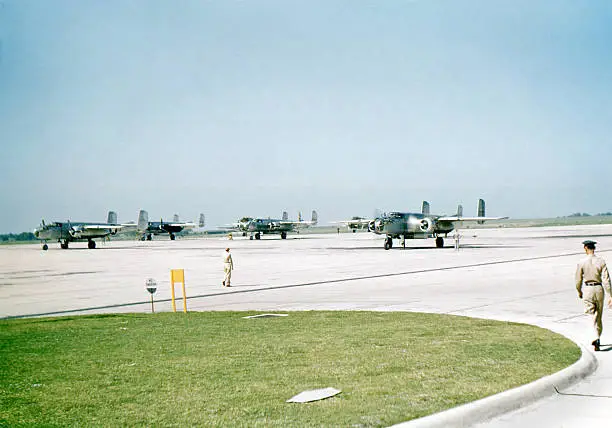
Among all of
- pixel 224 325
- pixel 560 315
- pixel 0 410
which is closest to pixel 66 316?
pixel 224 325

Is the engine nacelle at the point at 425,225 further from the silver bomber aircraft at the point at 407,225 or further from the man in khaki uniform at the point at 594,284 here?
the man in khaki uniform at the point at 594,284

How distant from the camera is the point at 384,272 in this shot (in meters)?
29.4

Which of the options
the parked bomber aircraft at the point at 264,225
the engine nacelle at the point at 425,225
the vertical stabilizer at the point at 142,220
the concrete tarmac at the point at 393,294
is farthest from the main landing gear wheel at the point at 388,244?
the vertical stabilizer at the point at 142,220

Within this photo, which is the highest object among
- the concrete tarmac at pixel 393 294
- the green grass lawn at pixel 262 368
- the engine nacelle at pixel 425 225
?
the engine nacelle at pixel 425 225

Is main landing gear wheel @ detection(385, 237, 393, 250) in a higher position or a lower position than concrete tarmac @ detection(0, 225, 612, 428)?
higher

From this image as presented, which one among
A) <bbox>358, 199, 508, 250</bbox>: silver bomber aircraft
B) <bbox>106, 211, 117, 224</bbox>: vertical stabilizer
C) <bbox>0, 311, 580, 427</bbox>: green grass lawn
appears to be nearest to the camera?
<bbox>0, 311, 580, 427</bbox>: green grass lawn

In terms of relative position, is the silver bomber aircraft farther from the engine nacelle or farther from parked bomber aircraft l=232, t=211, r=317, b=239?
parked bomber aircraft l=232, t=211, r=317, b=239

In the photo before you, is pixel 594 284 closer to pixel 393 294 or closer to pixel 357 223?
pixel 393 294

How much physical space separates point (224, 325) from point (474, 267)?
64.7 feet

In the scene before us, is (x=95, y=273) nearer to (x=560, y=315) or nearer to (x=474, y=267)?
(x=474, y=267)

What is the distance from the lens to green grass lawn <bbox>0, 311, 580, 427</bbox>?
6969mm

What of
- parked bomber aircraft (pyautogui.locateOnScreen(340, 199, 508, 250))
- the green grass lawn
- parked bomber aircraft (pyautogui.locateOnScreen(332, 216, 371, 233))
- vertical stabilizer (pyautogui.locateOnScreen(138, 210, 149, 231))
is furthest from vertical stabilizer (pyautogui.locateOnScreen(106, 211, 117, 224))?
the green grass lawn

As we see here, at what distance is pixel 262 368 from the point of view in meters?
9.07

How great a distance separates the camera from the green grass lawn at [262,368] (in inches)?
274
